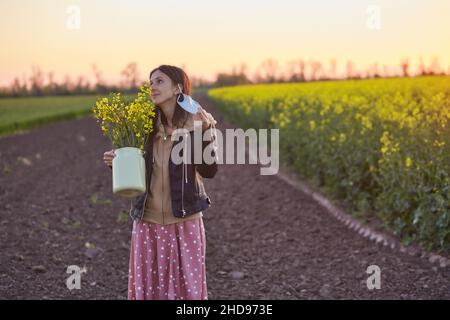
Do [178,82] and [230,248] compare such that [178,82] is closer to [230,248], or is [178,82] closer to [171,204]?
[171,204]

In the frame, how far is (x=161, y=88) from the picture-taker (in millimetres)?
4125

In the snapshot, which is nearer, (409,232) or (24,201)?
(409,232)

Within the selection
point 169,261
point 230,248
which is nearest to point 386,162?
point 230,248

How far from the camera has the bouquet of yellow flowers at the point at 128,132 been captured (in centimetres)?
398

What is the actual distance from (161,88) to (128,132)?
0.30m

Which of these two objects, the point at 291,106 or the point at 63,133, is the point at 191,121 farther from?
the point at 63,133

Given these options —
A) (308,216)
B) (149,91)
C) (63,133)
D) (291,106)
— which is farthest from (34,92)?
(149,91)

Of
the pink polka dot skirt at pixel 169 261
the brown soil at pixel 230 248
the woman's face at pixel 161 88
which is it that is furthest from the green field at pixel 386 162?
the woman's face at pixel 161 88

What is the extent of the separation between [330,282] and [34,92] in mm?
62619

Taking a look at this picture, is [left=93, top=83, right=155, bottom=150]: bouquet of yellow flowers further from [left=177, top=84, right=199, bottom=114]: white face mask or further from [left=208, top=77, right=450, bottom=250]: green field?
[left=208, top=77, right=450, bottom=250]: green field

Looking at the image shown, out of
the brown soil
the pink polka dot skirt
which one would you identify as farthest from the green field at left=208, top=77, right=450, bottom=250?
the pink polka dot skirt

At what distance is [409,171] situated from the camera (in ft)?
24.6

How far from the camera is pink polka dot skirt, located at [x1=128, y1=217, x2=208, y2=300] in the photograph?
4.22 metres

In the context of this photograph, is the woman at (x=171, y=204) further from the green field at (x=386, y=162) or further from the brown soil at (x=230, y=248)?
the green field at (x=386, y=162)
